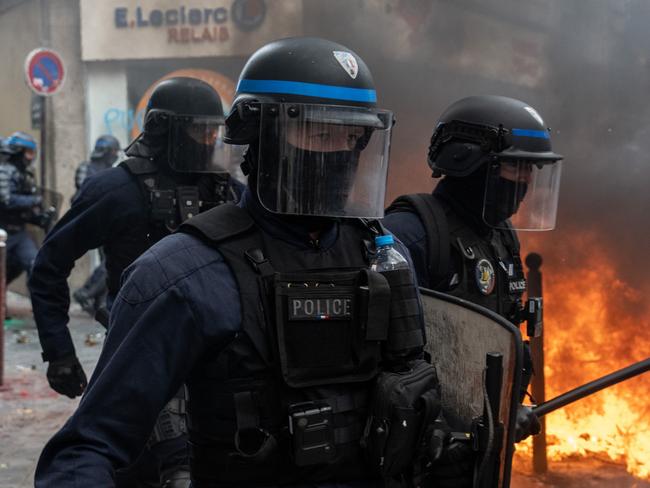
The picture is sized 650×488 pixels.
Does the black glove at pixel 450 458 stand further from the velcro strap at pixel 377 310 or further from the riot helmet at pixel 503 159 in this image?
the riot helmet at pixel 503 159

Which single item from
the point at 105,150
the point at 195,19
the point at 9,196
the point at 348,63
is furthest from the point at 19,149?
the point at 348,63

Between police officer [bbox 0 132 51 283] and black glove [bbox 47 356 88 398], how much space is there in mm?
6178

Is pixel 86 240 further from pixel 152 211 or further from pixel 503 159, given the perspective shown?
pixel 503 159

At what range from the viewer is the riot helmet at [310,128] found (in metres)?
1.94

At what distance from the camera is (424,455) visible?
2.02 metres

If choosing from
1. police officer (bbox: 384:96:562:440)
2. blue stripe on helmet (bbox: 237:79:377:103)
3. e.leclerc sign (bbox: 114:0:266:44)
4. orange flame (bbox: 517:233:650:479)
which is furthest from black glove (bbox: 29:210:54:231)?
blue stripe on helmet (bbox: 237:79:377:103)

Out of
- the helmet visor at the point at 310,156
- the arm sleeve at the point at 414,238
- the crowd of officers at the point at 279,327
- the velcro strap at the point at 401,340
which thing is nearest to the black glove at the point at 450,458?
the crowd of officers at the point at 279,327

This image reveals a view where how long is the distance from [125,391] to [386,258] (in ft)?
2.23

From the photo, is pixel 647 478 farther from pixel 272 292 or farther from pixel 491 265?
pixel 272 292

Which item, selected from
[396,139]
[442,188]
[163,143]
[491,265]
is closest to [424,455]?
[491,265]

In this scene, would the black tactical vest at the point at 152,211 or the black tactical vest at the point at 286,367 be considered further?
the black tactical vest at the point at 152,211

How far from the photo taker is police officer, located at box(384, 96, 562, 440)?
319 cm

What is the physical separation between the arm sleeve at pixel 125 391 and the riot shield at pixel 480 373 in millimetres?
701

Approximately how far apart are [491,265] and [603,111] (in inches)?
160
